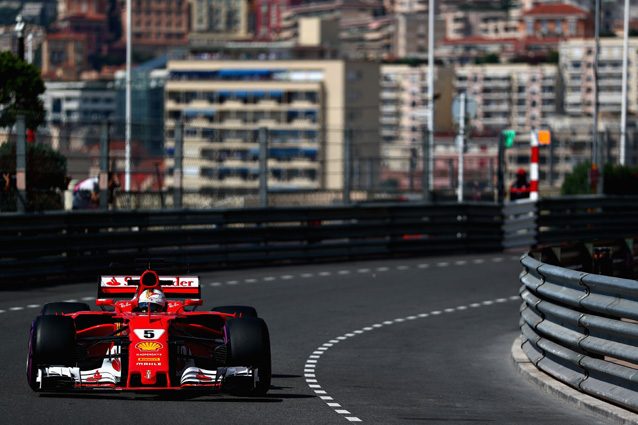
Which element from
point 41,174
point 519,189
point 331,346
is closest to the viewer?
point 331,346

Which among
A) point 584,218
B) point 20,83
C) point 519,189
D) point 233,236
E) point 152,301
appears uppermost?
point 20,83

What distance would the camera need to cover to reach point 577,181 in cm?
3888

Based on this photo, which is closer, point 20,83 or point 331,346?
point 331,346

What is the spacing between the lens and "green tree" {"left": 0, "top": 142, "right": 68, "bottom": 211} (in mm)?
22719

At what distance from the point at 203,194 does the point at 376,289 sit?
5443 millimetres

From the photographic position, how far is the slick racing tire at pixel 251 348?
1234cm

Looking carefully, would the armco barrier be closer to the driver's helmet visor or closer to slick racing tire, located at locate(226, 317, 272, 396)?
slick racing tire, located at locate(226, 317, 272, 396)

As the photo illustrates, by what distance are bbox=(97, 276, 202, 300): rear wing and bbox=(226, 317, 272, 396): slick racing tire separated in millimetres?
1218

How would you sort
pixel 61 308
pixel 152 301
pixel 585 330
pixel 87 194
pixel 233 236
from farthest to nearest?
pixel 87 194 → pixel 233 236 → pixel 61 308 → pixel 585 330 → pixel 152 301

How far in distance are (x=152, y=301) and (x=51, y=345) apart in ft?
3.46

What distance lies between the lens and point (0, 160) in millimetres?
22547

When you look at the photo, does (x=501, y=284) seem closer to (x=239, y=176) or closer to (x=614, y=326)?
(x=239, y=176)

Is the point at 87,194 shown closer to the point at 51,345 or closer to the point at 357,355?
the point at 357,355

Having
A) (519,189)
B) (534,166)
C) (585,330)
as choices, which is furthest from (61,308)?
(519,189)
